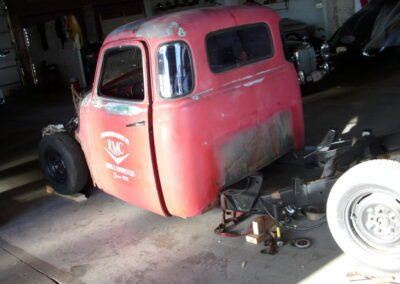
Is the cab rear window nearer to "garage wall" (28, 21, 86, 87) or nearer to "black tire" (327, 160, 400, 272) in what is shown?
"black tire" (327, 160, 400, 272)

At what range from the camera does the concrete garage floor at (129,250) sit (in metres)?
3.50

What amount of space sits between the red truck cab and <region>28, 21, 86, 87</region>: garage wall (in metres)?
10.7

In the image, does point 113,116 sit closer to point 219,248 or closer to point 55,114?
point 219,248

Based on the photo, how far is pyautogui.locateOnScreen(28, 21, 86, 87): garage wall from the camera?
1470 centimetres

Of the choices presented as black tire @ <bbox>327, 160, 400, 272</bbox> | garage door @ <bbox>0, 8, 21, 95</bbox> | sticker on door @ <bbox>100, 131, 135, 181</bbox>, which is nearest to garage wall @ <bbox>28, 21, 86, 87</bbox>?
garage door @ <bbox>0, 8, 21, 95</bbox>

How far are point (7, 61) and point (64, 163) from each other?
11796 millimetres

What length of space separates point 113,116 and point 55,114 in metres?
7.40

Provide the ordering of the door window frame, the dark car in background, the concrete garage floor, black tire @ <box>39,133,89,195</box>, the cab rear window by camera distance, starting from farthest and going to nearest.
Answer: the dark car in background → black tire @ <box>39,133,89,195</box> → the cab rear window → the door window frame → the concrete garage floor

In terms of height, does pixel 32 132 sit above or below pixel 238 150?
below

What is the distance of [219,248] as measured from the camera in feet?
12.8

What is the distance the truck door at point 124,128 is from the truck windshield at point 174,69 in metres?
0.15

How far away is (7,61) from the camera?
50.6 ft

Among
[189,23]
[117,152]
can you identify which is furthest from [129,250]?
[189,23]

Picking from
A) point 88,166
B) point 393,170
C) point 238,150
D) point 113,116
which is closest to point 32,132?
point 88,166
